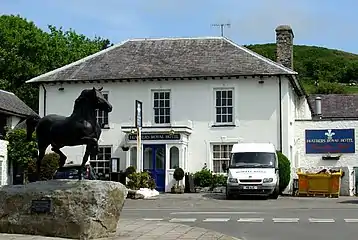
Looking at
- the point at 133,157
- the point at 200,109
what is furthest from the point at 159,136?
the point at 200,109

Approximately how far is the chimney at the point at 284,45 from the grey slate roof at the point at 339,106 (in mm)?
15486

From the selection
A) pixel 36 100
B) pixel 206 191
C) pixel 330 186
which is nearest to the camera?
pixel 330 186

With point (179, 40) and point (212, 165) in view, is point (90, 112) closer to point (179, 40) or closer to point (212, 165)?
point (212, 165)

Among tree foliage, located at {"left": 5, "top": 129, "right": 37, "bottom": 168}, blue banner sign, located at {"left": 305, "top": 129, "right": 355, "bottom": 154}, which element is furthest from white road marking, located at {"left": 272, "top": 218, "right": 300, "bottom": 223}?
tree foliage, located at {"left": 5, "top": 129, "right": 37, "bottom": 168}

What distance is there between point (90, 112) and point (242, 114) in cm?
2501

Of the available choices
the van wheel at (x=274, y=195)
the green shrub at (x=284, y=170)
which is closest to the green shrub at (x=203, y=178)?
the green shrub at (x=284, y=170)

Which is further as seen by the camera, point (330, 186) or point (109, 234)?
point (330, 186)

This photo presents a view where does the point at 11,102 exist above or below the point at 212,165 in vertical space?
above

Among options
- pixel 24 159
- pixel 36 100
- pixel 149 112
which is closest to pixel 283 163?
pixel 149 112

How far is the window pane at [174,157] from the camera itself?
3862 centimetres

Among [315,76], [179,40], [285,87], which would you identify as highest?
[315,76]

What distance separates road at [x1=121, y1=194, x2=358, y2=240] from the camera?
56.3 ft

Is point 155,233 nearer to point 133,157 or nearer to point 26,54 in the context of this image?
point 133,157

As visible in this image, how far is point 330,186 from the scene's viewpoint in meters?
34.6
